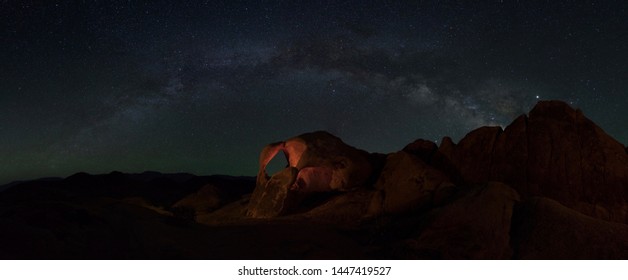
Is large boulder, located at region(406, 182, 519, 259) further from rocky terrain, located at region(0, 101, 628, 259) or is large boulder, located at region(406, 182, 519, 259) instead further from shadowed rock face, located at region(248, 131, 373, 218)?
shadowed rock face, located at region(248, 131, 373, 218)

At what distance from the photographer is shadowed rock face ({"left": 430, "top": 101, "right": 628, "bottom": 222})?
20.6 meters

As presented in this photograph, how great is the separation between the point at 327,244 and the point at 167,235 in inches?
190

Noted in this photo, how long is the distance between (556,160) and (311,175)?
1361cm

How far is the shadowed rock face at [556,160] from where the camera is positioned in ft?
67.5

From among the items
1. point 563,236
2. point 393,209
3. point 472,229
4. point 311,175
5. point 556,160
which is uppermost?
point 556,160

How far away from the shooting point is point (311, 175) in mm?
24969

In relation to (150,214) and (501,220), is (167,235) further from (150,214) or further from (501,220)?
(501,220)

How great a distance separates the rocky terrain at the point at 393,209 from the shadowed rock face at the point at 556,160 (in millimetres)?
55

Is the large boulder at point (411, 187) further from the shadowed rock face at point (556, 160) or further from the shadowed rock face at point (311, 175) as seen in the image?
the shadowed rock face at point (311, 175)

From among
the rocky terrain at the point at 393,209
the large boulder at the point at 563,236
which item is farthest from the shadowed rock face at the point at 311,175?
the large boulder at the point at 563,236

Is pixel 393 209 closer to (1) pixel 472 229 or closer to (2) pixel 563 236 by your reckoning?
(1) pixel 472 229

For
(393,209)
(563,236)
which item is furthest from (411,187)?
(563,236)

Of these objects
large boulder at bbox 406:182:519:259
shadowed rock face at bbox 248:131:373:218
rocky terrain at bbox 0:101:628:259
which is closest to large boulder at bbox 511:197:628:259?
rocky terrain at bbox 0:101:628:259

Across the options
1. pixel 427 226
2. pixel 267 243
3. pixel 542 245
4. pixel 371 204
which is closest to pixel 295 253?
pixel 267 243
